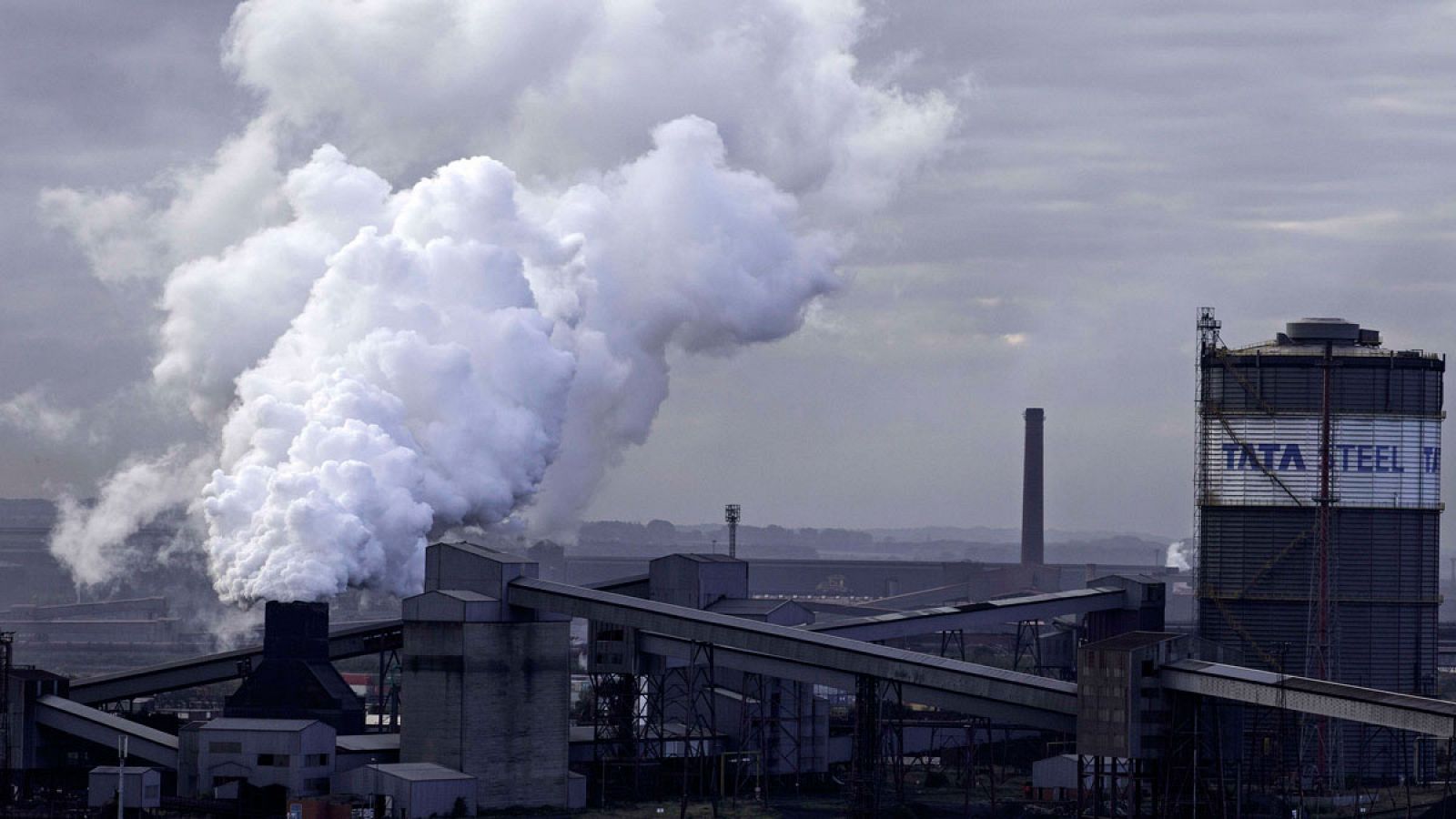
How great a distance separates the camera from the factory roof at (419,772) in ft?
246

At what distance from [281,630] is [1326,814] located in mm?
41635

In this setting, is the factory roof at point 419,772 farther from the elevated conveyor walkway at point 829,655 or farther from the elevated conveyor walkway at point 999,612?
the elevated conveyor walkway at point 999,612

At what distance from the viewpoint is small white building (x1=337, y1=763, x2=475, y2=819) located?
243 feet

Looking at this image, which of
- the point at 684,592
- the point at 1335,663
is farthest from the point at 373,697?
the point at 1335,663

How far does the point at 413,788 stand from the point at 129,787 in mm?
9877

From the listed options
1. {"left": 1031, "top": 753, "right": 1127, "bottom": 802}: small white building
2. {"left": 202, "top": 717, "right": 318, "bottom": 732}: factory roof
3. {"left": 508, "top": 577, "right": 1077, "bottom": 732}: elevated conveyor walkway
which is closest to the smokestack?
{"left": 202, "top": 717, "right": 318, "bottom": 732}: factory roof

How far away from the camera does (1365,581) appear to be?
102375 millimetres

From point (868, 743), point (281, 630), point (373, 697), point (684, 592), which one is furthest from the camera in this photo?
point (373, 697)

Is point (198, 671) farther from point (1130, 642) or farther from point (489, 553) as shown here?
point (1130, 642)

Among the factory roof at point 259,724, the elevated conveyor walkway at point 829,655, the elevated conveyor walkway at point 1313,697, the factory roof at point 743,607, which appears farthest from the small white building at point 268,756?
the elevated conveyor walkway at point 1313,697

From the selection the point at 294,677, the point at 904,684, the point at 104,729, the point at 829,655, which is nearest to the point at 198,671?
the point at 104,729

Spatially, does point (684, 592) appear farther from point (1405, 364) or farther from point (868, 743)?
point (1405, 364)

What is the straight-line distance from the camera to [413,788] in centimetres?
7412

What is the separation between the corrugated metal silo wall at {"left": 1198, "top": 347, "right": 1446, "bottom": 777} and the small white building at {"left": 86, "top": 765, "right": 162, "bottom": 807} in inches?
2065
